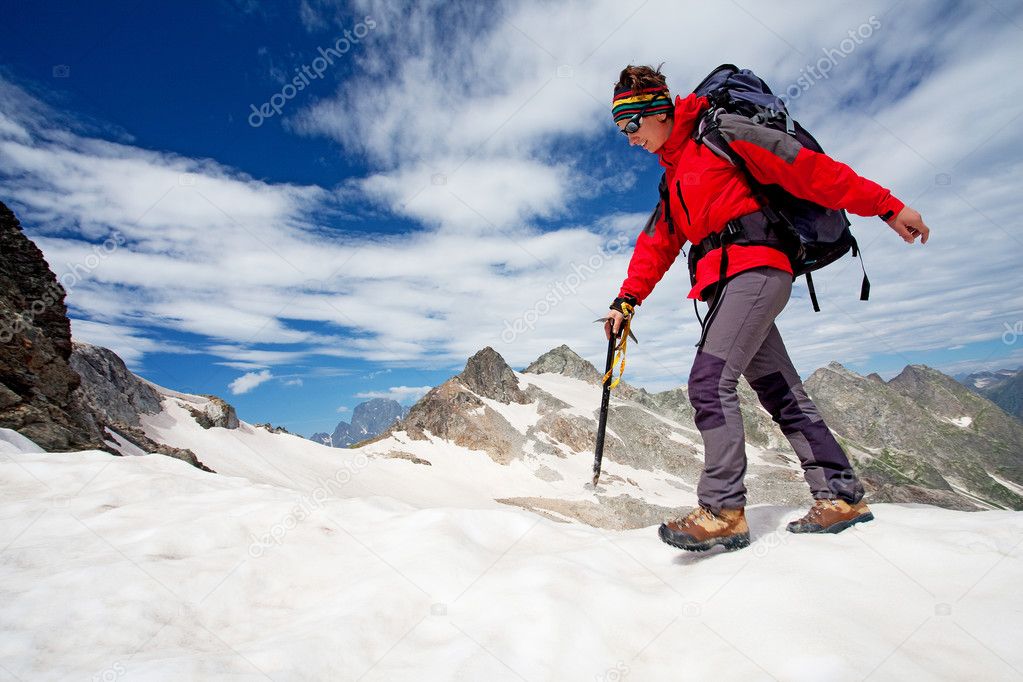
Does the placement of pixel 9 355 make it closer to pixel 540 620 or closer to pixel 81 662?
pixel 81 662

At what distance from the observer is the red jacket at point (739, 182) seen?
A: 11.5ft

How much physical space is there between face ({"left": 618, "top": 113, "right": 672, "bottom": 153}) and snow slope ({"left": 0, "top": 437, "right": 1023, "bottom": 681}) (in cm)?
335

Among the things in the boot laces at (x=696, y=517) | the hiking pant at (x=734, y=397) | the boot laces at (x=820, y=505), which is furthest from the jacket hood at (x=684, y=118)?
the boot laces at (x=820, y=505)

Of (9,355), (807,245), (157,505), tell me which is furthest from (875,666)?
(9,355)

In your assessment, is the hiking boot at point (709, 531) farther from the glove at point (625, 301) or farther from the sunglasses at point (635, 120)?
the sunglasses at point (635, 120)

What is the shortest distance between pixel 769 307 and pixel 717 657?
254 cm

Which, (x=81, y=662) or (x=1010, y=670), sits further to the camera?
(x=81, y=662)

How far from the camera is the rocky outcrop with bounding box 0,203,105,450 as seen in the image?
30.2 ft

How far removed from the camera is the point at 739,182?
386cm

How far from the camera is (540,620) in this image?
8.66 ft

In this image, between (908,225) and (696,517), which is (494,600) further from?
(908,225)

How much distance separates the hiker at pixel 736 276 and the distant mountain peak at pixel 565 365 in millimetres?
93261

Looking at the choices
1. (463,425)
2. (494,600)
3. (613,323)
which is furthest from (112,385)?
(494,600)

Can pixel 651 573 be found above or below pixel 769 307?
below
